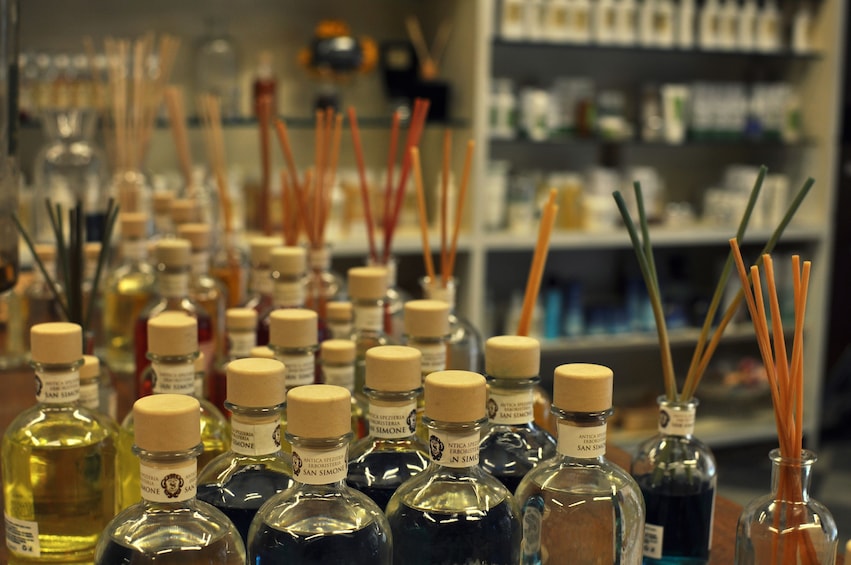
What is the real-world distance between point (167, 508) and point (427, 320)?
315 millimetres

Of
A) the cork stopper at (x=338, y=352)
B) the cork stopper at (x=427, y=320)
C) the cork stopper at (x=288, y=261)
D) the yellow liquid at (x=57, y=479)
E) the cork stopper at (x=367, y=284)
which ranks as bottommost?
the yellow liquid at (x=57, y=479)

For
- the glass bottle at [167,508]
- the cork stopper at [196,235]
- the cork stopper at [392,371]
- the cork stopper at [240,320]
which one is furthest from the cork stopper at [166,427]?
the cork stopper at [196,235]

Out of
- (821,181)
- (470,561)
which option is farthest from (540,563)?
(821,181)

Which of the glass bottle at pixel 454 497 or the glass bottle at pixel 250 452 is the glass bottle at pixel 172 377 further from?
the glass bottle at pixel 454 497

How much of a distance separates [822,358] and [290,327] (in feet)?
11.4

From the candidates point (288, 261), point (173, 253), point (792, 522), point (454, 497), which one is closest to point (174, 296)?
point (173, 253)

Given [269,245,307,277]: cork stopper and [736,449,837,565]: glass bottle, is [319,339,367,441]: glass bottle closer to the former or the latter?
[269,245,307,277]: cork stopper

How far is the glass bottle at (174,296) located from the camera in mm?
1198

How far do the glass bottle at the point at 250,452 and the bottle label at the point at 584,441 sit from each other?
0.20 m

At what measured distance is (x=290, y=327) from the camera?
90cm

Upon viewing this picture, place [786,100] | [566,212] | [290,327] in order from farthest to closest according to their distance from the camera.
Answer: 1. [786,100]
2. [566,212]
3. [290,327]

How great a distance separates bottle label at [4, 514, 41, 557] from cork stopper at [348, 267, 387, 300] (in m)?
0.38

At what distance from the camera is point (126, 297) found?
1.58 meters

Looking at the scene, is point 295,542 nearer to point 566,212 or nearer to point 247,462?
point 247,462
